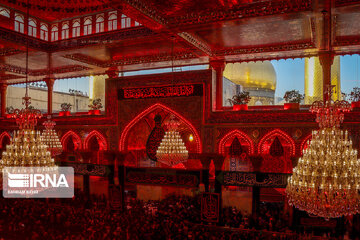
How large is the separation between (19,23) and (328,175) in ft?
26.5

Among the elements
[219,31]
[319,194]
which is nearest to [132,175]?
[219,31]

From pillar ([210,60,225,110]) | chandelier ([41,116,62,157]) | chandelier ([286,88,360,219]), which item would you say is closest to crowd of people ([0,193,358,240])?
chandelier ([41,116,62,157])

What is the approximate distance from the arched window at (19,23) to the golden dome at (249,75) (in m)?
6.87

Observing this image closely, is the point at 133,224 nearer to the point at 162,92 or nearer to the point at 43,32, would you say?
the point at 162,92

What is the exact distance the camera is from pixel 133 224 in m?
8.52

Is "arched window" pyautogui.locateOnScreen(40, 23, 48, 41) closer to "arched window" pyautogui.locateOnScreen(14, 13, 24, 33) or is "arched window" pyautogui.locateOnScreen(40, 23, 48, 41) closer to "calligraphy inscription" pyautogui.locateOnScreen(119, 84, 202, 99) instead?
"arched window" pyautogui.locateOnScreen(14, 13, 24, 33)

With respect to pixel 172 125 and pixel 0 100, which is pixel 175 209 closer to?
pixel 172 125

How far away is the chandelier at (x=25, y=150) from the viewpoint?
16.9 feet

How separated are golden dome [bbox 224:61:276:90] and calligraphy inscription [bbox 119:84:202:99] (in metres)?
2.67

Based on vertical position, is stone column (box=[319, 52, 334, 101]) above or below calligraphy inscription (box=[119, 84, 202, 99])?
above

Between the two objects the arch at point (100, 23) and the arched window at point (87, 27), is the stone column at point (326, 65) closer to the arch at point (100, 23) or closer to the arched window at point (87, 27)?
the arch at point (100, 23)

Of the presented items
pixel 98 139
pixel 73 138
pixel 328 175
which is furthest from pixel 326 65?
pixel 73 138

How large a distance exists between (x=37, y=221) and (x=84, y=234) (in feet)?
5.85

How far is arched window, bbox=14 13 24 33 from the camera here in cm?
826
